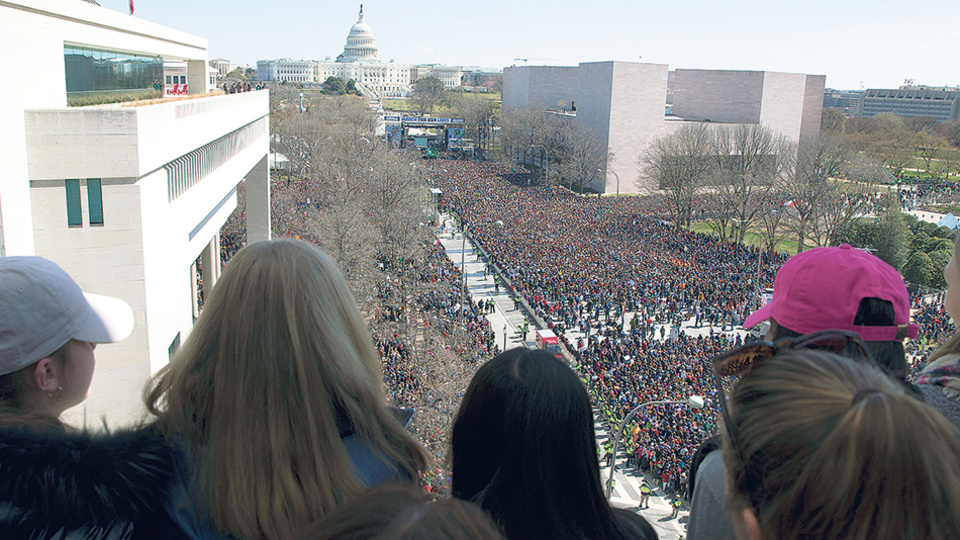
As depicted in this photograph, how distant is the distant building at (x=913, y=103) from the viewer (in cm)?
11731

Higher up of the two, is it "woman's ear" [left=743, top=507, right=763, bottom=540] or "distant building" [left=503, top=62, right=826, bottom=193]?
"distant building" [left=503, top=62, right=826, bottom=193]

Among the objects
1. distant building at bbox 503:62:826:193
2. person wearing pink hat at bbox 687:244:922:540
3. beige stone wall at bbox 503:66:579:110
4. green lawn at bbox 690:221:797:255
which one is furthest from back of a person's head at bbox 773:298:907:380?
beige stone wall at bbox 503:66:579:110

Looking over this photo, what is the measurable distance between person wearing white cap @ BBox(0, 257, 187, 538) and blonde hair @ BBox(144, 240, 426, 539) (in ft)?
0.51

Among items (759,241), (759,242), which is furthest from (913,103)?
(759,242)

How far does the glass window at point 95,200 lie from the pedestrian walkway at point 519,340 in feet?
22.2

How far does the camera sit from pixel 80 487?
1.50 m

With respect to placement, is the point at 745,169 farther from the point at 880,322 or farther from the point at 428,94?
the point at 428,94

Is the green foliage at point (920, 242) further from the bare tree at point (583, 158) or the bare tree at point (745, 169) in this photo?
the bare tree at point (583, 158)

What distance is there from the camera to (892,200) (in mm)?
32688

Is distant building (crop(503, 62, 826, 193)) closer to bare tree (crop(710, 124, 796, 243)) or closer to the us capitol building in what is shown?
bare tree (crop(710, 124, 796, 243))

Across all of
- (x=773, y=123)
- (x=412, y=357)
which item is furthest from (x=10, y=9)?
(x=773, y=123)

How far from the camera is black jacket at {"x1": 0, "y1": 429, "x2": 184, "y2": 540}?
146 centimetres

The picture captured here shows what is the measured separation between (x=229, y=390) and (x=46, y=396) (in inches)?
23.8

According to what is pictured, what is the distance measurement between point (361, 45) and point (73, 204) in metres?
170
